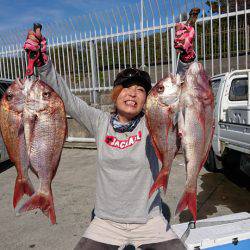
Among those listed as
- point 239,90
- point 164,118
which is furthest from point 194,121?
point 239,90

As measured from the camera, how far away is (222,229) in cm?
306

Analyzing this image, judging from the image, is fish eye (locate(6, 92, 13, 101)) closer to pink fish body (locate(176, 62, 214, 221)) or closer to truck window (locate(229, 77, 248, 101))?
pink fish body (locate(176, 62, 214, 221))

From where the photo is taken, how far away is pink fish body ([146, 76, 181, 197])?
204 cm

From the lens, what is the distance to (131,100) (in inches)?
108

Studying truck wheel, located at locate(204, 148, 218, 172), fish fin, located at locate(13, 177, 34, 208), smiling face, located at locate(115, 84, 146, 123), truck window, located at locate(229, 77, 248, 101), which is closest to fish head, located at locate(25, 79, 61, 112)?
fish fin, located at locate(13, 177, 34, 208)

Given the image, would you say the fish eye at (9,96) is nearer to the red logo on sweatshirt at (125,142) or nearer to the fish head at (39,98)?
the fish head at (39,98)

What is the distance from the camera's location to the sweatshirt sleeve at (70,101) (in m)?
2.46

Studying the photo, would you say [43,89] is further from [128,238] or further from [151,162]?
[128,238]

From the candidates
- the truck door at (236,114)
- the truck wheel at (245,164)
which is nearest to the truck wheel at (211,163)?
the truck wheel at (245,164)

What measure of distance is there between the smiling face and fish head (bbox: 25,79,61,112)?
30.1 inches

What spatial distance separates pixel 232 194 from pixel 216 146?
3.76 ft

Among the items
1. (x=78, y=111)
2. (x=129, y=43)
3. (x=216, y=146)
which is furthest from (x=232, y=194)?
(x=129, y=43)

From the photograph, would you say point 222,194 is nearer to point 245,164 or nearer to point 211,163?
point 245,164

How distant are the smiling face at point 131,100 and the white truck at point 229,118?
10.4 feet
